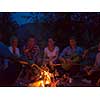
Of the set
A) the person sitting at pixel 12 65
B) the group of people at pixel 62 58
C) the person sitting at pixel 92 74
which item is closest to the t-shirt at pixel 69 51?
the group of people at pixel 62 58

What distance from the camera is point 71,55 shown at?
202 centimetres

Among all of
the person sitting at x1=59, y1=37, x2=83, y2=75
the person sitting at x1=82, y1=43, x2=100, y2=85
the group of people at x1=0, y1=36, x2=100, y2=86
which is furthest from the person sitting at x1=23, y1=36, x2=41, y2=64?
the person sitting at x1=82, y1=43, x2=100, y2=85

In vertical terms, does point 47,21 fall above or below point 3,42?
above

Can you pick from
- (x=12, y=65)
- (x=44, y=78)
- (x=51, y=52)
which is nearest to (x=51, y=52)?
(x=51, y=52)

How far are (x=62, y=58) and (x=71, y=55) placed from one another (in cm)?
9

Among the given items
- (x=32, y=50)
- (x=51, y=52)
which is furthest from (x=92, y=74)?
(x=32, y=50)

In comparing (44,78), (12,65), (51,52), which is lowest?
(44,78)

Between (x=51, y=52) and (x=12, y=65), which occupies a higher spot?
(x=51, y=52)

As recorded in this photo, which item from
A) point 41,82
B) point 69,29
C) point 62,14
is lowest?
point 41,82

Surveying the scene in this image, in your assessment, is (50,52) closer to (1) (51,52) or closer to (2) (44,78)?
(1) (51,52)
